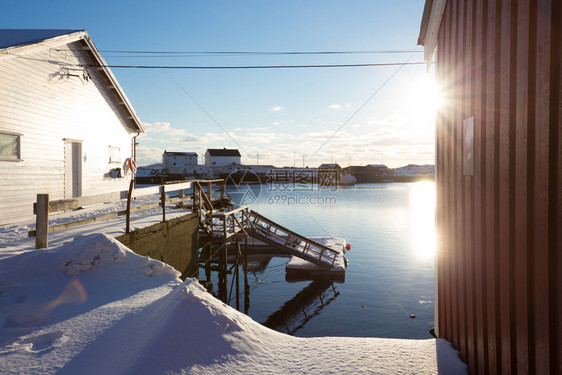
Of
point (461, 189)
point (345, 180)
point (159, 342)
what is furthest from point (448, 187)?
point (345, 180)

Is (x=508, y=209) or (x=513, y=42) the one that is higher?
(x=513, y=42)

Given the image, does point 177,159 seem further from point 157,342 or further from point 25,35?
point 157,342

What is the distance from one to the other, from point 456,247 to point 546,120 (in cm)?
266

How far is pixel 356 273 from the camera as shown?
2262cm

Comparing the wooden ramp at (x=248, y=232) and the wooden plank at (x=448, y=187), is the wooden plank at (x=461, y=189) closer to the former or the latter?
the wooden plank at (x=448, y=187)

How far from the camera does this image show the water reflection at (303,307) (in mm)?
15022

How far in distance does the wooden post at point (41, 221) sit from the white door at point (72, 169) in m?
Result: 8.58

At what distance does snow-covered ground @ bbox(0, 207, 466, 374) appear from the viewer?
3.52 m

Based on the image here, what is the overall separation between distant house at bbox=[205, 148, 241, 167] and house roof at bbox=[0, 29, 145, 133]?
320ft

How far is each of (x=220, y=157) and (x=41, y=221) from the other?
112m

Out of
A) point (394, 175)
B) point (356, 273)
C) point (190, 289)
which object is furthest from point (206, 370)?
point (394, 175)

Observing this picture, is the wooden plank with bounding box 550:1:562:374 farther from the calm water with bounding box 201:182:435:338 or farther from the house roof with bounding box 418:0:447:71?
the calm water with bounding box 201:182:435:338

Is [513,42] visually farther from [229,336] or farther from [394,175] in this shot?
[394,175]

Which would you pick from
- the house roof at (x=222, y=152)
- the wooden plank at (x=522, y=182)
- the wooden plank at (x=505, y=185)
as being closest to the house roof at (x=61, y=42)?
the wooden plank at (x=505, y=185)
